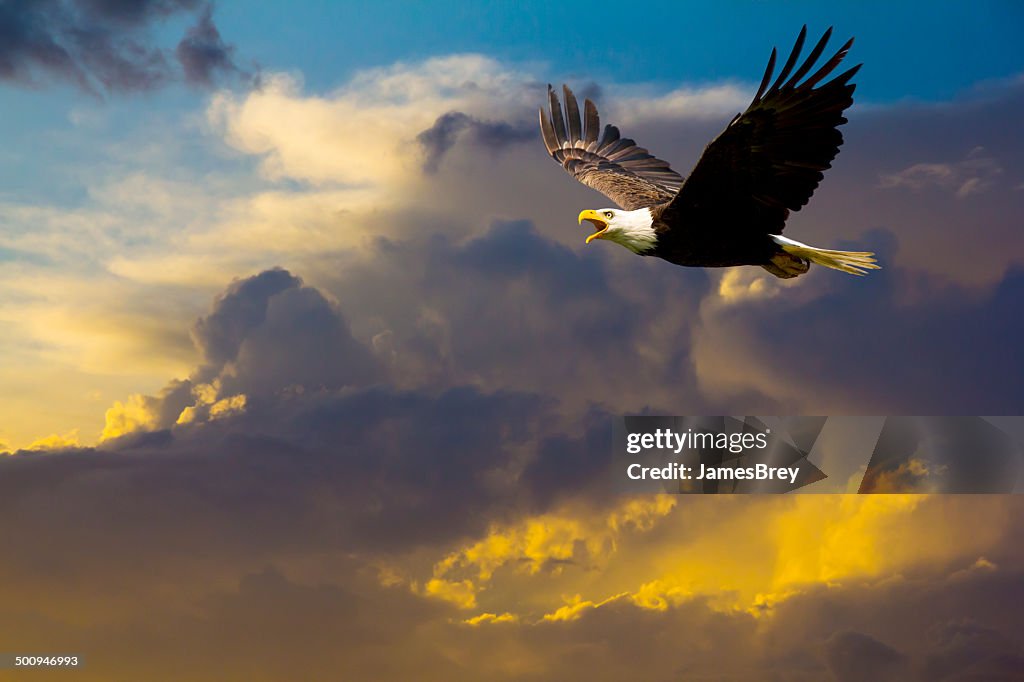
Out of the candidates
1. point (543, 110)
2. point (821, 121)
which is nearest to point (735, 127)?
point (821, 121)

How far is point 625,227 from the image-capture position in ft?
42.7

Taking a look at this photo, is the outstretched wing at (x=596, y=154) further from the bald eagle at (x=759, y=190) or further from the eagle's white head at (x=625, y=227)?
the eagle's white head at (x=625, y=227)

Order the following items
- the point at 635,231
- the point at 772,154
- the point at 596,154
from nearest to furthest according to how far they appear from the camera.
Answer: the point at 772,154, the point at 635,231, the point at 596,154

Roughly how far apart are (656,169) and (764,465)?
18.2 feet

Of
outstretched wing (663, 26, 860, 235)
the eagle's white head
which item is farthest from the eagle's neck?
outstretched wing (663, 26, 860, 235)

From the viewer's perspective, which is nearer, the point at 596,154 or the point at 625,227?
the point at 625,227

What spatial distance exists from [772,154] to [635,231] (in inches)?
89.1

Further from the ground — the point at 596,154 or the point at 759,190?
the point at 596,154

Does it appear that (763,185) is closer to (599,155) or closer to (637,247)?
(637,247)

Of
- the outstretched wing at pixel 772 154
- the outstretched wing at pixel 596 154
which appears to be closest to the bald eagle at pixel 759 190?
the outstretched wing at pixel 772 154

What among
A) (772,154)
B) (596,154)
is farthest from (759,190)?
(596,154)

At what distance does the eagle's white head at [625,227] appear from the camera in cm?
1288

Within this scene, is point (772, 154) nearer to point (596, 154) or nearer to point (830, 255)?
point (830, 255)

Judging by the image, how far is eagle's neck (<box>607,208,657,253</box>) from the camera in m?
12.8
